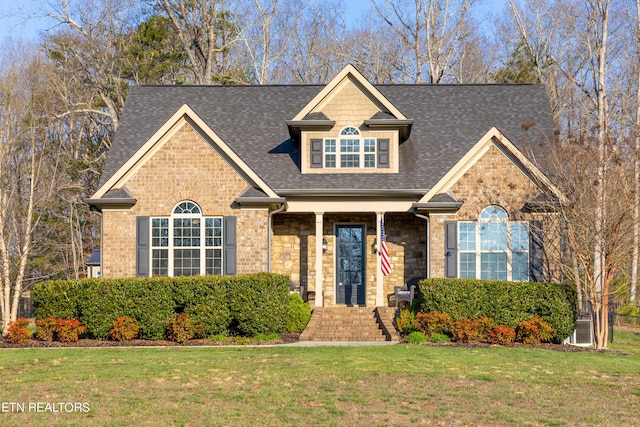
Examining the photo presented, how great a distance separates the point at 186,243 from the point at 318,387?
10.5 m

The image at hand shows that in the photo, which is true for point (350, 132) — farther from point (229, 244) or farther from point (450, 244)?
point (229, 244)

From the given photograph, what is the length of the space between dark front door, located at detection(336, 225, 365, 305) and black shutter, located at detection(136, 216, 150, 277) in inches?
237

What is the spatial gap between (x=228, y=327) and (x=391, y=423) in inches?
395

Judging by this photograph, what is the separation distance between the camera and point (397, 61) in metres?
45.7

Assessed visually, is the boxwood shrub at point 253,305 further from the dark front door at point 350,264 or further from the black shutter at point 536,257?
the black shutter at point 536,257

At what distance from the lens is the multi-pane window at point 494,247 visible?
76.5ft

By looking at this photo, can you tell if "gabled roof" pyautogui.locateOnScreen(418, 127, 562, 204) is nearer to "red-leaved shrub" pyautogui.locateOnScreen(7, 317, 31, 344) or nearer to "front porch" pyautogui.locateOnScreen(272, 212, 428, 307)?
"front porch" pyautogui.locateOnScreen(272, 212, 428, 307)

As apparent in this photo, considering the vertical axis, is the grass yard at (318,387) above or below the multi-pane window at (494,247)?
below

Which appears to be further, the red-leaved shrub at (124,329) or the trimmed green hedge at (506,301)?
the trimmed green hedge at (506,301)

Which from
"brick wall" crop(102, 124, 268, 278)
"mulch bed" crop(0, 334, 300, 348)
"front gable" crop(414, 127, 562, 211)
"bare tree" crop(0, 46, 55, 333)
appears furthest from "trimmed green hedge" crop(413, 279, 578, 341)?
"bare tree" crop(0, 46, 55, 333)

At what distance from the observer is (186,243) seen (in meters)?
23.6

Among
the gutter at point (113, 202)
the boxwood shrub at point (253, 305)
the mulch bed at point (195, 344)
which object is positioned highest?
the gutter at point (113, 202)

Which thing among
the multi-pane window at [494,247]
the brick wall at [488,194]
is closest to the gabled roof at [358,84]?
the brick wall at [488,194]

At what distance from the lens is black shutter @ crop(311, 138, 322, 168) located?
25.7m
